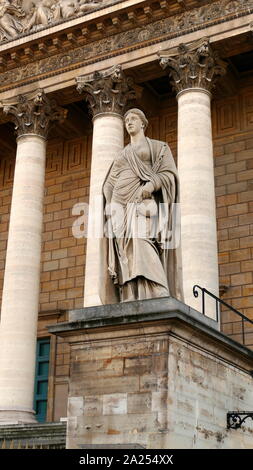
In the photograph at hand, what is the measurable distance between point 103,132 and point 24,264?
12.9 feet

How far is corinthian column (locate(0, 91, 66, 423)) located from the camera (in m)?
17.0

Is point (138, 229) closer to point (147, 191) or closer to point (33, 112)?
point (147, 191)

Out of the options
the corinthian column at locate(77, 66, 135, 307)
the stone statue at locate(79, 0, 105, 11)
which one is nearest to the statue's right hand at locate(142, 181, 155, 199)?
the corinthian column at locate(77, 66, 135, 307)

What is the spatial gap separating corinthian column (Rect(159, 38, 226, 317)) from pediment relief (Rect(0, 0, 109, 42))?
3.11 m

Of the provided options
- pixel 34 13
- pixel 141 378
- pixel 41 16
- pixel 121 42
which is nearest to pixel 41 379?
pixel 121 42

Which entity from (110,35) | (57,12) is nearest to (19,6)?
(57,12)

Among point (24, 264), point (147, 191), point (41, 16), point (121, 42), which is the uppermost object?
point (41, 16)

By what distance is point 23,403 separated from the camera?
16.9 m

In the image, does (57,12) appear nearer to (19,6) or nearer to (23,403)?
(19,6)

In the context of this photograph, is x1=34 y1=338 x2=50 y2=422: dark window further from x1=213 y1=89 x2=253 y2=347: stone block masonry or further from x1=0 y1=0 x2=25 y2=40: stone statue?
x1=0 y1=0 x2=25 y2=40: stone statue

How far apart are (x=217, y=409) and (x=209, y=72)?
10.9 meters

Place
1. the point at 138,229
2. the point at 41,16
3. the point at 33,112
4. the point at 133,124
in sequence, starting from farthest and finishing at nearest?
1. the point at 41,16
2. the point at 33,112
3. the point at 133,124
4. the point at 138,229

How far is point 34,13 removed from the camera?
20656mm

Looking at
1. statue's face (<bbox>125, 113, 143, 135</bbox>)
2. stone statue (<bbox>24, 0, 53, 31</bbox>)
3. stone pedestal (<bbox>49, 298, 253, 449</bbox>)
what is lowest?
stone pedestal (<bbox>49, 298, 253, 449</bbox>)
